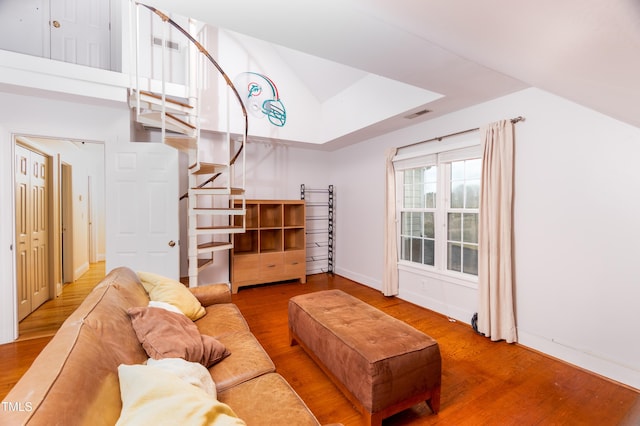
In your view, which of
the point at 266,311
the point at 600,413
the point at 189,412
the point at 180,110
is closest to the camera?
the point at 189,412

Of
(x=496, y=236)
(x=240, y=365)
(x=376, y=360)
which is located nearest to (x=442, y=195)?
(x=496, y=236)

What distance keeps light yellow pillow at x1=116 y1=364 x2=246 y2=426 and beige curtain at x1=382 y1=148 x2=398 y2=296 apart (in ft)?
11.3

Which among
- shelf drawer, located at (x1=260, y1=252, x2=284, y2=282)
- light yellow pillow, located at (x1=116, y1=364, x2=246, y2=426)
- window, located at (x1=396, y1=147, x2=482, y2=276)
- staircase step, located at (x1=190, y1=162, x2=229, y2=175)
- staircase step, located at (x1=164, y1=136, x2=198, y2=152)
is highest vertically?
staircase step, located at (x1=164, y1=136, x2=198, y2=152)

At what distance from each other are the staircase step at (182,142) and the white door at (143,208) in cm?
12

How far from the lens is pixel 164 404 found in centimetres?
76

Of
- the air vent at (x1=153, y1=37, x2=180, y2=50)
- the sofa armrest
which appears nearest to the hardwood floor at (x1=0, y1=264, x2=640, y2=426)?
the sofa armrest

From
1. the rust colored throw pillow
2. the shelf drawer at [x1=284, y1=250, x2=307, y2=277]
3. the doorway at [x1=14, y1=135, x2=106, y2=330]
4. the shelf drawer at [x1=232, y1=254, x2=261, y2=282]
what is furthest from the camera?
the shelf drawer at [x1=284, y1=250, x2=307, y2=277]

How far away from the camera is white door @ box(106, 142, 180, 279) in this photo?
124 inches

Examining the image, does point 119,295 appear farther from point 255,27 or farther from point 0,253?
point 0,253

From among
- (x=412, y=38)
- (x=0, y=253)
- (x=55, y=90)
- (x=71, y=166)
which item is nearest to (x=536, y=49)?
(x=412, y=38)

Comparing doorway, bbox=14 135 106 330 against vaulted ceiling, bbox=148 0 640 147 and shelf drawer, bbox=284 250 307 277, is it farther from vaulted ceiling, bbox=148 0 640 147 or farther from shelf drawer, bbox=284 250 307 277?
vaulted ceiling, bbox=148 0 640 147

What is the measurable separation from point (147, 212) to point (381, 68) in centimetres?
298

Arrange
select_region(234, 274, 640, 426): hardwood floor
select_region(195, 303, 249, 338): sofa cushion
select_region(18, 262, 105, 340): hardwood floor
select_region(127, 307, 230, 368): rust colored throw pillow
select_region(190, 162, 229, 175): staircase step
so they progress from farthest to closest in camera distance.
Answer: select_region(190, 162, 229, 175): staircase step
select_region(18, 262, 105, 340): hardwood floor
select_region(195, 303, 249, 338): sofa cushion
select_region(234, 274, 640, 426): hardwood floor
select_region(127, 307, 230, 368): rust colored throw pillow

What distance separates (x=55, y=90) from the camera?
2682 mm
